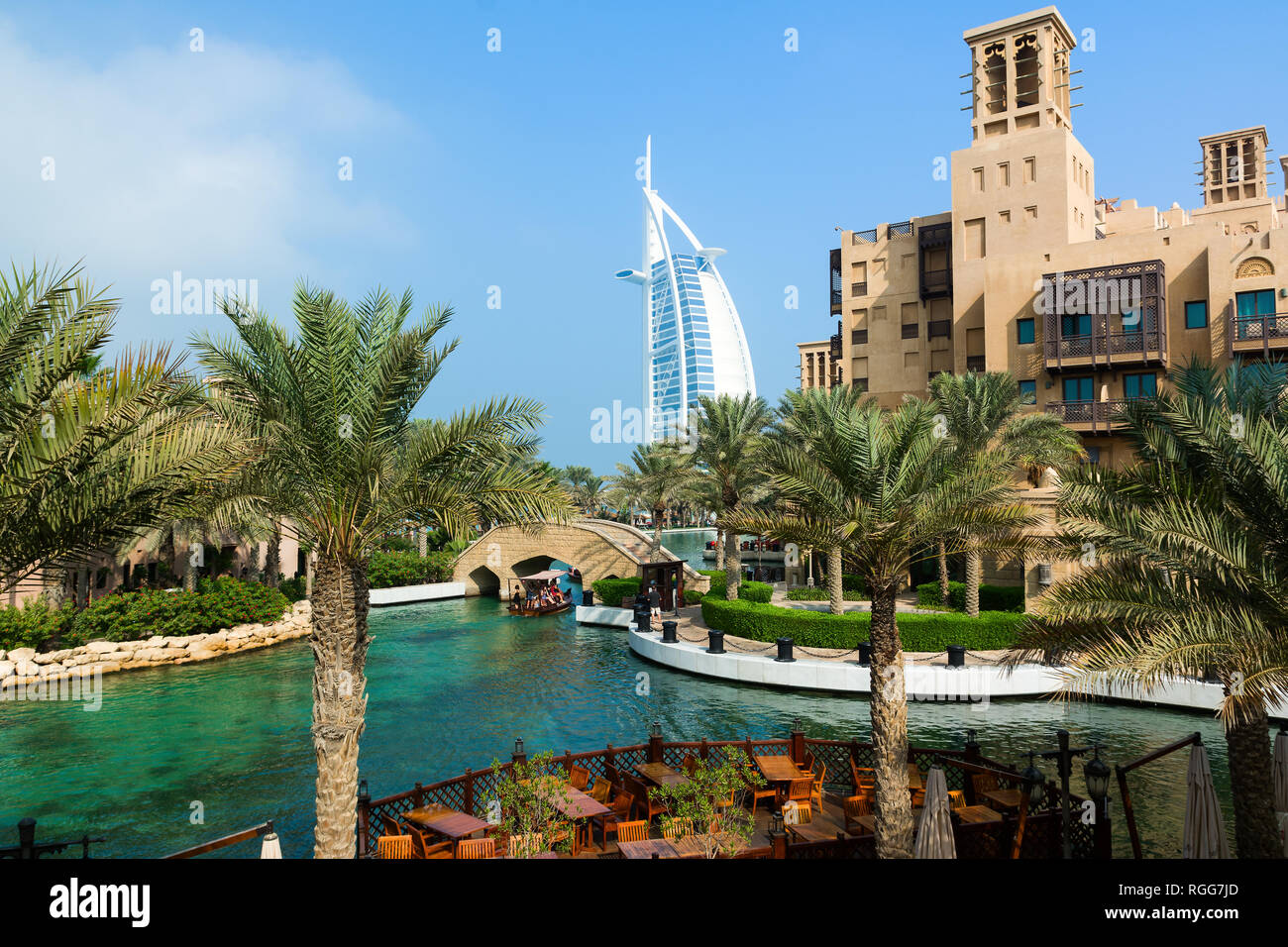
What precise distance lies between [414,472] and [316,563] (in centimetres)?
184

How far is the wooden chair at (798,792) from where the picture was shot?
1261cm

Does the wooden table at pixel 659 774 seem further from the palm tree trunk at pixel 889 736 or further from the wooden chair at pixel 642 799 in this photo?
the palm tree trunk at pixel 889 736

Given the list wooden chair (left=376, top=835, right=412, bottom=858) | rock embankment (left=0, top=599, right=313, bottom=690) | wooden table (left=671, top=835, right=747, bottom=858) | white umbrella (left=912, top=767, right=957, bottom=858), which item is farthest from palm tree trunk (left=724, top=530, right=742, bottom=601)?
white umbrella (left=912, top=767, right=957, bottom=858)

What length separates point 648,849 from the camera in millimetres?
10102

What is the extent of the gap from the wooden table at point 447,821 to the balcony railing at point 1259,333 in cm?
3582

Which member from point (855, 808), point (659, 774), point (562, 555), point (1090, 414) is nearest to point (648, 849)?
point (659, 774)

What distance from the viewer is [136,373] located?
7625mm

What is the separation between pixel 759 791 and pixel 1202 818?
5.84m

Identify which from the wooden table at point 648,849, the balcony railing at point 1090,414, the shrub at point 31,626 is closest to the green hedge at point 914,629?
the wooden table at point 648,849

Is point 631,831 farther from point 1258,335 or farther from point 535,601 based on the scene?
point 1258,335

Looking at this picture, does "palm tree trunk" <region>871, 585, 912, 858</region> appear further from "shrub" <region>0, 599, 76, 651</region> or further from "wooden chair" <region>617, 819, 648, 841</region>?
"shrub" <region>0, 599, 76, 651</region>
